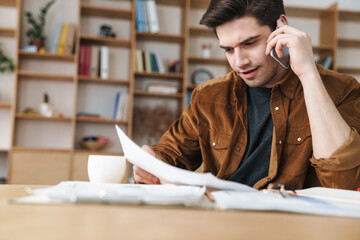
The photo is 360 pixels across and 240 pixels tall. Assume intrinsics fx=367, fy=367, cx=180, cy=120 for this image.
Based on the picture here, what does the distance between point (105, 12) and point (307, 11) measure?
7.66 feet

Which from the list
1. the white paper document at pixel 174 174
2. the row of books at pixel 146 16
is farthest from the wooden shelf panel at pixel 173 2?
the white paper document at pixel 174 174

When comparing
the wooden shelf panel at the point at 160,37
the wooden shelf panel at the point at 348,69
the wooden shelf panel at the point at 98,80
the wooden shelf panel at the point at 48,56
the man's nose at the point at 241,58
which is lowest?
the wooden shelf panel at the point at 98,80

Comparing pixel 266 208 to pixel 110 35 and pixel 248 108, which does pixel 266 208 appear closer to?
pixel 248 108

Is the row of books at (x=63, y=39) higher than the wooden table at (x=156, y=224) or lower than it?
higher

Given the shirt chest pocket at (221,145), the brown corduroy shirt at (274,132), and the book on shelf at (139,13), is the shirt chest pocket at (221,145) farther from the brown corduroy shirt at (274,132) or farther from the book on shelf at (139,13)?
the book on shelf at (139,13)

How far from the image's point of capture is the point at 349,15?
4.39 meters

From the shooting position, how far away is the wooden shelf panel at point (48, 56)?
378 cm

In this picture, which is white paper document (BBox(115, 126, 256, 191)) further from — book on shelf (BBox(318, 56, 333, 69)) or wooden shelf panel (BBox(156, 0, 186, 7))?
book on shelf (BBox(318, 56, 333, 69))

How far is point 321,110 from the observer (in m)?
1.12

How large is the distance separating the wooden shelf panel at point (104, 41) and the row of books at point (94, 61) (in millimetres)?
95

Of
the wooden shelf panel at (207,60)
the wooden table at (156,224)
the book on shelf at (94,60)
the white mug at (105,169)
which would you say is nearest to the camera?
the wooden table at (156,224)

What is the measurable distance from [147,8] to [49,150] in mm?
1812

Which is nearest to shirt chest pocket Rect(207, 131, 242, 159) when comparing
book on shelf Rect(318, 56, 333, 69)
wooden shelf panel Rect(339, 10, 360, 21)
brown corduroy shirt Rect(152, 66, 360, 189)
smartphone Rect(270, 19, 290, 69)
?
brown corduroy shirt Rect(152, 66, 360, 189)

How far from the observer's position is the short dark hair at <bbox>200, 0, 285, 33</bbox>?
1.40 metres
